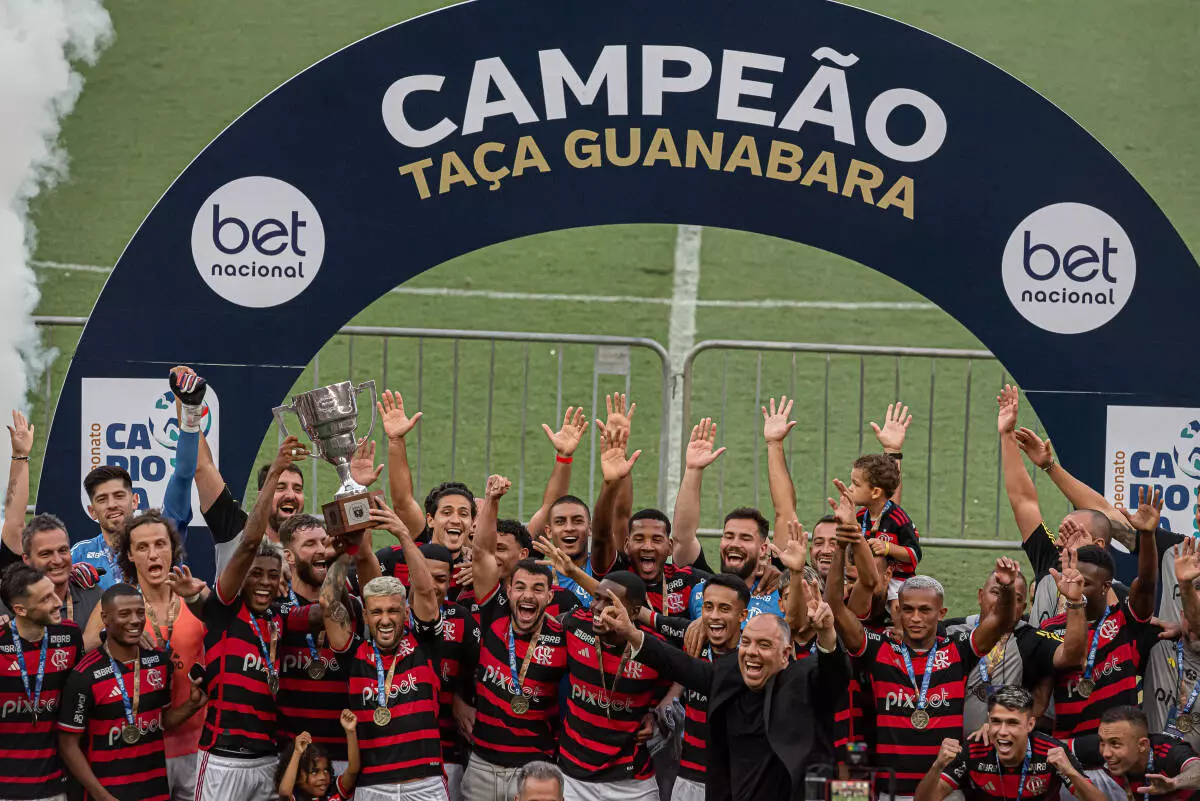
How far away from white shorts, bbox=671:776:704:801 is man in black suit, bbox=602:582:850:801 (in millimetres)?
212

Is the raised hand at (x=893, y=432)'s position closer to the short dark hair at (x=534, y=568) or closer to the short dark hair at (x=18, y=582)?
the short dark hair at (x=534, y=568)

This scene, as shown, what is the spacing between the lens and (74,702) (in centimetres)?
837

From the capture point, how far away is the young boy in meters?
9.38

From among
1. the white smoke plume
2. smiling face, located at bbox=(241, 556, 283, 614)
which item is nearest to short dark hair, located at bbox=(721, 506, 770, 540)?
smiling face, located at bbox=(241, 556, 283, 614)

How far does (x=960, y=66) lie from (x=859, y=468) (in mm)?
2280

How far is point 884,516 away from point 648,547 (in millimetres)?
1286

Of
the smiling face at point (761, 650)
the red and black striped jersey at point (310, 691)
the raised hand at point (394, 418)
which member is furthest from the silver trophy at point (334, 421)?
the smiling face at point (761, 650)

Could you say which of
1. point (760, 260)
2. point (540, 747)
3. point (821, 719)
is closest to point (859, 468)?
point (821, 719)

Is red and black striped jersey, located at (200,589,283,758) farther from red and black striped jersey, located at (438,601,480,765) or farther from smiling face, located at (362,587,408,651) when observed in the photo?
red and black striped jersey, located at (438,601,480,765)

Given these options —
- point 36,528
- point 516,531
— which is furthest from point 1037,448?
point 36,528

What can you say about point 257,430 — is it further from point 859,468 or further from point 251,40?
point 251,40

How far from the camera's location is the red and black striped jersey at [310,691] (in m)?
8.70

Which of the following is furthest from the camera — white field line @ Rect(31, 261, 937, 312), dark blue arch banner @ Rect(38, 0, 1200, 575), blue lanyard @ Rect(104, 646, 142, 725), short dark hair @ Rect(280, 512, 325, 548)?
white field line @ Rect(31, 261, 937, 312)

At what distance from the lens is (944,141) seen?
9891 mm
